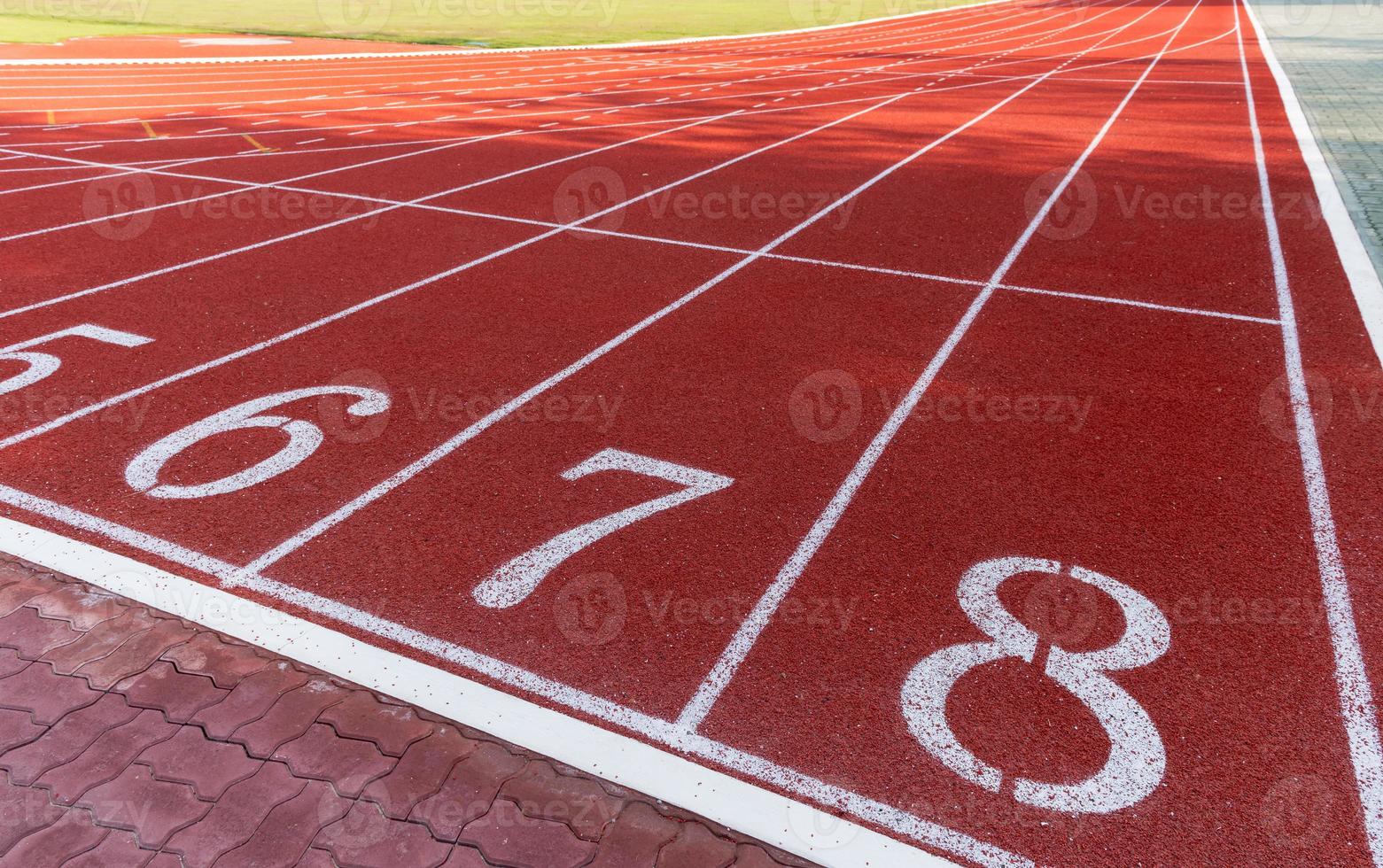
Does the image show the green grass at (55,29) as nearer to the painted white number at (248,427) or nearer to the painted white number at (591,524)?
the painted white number at (248,427)

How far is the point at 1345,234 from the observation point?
8.36 m

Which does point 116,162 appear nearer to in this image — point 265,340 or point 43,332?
point 43,332

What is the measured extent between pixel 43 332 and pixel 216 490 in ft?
9.48

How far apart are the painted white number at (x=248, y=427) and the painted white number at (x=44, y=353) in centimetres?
138

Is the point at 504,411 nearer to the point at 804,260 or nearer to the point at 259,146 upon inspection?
the point at 804,260

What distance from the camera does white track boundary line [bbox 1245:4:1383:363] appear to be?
6734mm

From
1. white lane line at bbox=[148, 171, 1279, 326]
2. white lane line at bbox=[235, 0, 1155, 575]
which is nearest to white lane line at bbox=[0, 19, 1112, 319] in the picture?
white lane line at bbox=[148, 171, 1279, 326]

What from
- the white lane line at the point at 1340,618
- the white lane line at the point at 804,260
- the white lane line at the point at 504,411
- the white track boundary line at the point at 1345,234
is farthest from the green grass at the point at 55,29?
the white lane line at the point at 1340,618

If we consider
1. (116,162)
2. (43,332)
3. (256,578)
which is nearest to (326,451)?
(256,578)

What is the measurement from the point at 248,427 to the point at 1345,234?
8897mm

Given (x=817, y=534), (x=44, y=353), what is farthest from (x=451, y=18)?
(x=817, y=534)

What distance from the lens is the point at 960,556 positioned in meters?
4.19

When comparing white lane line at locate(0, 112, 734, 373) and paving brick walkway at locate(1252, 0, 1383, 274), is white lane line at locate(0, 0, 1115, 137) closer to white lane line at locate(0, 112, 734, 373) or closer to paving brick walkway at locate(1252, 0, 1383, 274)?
white lane line at locate(0, 112, 734, 373)

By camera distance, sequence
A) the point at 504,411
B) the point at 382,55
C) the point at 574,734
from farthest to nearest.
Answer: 1. the point at 382,55
2. the point at 504,411
3. the point at 574,734
